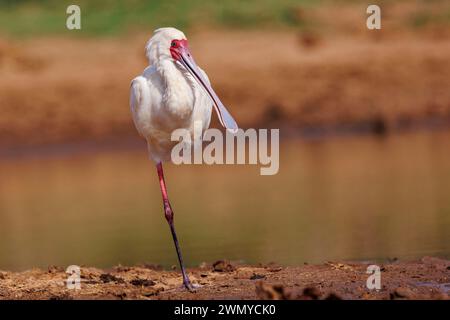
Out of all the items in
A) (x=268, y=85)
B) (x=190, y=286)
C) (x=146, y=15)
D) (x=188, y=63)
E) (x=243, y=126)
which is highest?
(x=146, y=15)

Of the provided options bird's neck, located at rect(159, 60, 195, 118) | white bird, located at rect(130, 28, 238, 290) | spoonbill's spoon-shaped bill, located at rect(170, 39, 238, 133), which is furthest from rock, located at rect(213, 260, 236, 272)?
bird's neck, located at rect(159, 60, 195, 118)

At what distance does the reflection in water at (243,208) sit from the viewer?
11.3 meters

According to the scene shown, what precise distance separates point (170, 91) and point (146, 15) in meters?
16.8

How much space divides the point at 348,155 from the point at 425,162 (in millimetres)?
2015

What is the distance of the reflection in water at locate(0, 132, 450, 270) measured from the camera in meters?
11.3

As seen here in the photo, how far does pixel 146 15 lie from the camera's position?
1006 inches

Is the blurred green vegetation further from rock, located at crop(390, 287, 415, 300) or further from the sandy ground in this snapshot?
rock, located at crop(390, 287, 415, 300)

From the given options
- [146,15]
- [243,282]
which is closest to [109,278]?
[243,282]

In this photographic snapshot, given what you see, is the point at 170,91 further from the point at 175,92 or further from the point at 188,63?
the point at 188,63

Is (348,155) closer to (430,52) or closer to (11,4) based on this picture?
(430,52)

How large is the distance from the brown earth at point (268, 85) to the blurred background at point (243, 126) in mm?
33

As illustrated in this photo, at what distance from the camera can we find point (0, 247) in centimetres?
1309

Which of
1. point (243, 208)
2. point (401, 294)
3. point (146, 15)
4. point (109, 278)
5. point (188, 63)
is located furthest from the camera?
point (146, 15)
